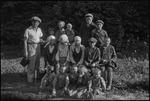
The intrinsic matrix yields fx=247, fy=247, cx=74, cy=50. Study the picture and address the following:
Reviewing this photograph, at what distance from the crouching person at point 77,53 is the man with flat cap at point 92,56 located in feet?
0.48

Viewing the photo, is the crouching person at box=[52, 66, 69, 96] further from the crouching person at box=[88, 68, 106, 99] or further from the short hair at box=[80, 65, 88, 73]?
the crouching person at box=[88, 68, 106, 99]

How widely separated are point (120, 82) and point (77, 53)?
1.67 metres

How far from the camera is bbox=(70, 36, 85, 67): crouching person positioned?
7.18 meters

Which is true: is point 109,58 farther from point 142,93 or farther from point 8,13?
point 8,13

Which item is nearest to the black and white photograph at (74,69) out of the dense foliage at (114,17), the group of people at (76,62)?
the group of people at (76,62)

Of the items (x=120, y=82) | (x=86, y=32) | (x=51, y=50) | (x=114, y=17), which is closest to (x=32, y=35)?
(x=51, y=50)

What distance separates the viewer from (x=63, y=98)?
21.0ft

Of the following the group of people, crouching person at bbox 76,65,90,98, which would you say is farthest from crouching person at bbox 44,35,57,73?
crouching person at bbox 76,65,90,98

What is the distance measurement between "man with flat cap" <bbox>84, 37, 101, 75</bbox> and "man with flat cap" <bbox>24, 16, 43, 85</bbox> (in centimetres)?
164

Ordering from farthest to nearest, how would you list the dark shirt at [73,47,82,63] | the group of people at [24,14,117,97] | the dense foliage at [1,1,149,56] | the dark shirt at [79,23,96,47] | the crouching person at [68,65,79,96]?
the dense foliage at [1,1,149,56], the dark shirt at [79,23,96,47], the dark shirt at [73,47,82,63], the crouching person at [68,65,79,96], the group of people at [24,14,117,97]

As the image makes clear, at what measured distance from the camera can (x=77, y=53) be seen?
7.24 m

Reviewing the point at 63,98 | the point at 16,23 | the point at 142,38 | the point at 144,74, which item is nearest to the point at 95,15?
the point at 142,38

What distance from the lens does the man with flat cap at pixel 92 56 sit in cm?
703

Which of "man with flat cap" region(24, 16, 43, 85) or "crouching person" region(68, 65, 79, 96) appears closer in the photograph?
"crouching person" region(68, 65, 79, 96)
